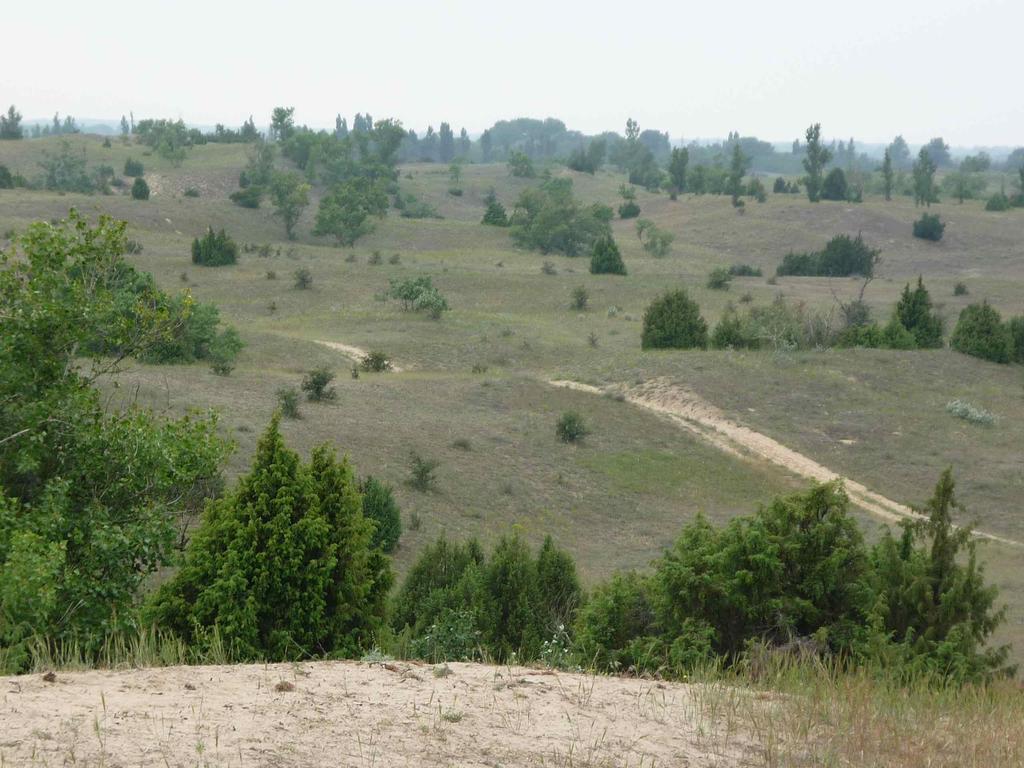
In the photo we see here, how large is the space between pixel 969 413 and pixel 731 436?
7.28 m

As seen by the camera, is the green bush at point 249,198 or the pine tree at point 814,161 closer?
the green bush at point 249,198

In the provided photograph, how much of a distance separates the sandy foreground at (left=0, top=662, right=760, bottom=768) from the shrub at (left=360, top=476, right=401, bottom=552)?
11.9 m

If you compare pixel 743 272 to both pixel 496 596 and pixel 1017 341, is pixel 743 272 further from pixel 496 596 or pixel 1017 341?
pixel 496 596

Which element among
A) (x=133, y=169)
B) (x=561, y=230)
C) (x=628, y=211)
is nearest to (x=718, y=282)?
(x=561, y=230)

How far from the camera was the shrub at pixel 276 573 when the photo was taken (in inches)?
374

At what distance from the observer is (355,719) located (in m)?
5.62

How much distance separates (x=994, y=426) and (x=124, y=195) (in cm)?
5186

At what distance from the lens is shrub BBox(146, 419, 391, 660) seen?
31.2 feet

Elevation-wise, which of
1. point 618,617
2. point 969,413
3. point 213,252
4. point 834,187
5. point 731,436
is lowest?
point 731,436

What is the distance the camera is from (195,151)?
3317 inches

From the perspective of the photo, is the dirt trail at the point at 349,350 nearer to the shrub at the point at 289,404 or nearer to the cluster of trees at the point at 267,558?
the shrub at the point at 289,404

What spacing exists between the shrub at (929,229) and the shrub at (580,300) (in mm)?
→ 34454

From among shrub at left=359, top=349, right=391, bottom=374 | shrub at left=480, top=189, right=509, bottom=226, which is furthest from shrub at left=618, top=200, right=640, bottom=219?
shrub at left=359, top=349, right=391, bottom=374

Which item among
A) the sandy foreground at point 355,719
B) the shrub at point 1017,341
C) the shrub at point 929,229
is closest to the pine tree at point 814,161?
the shrub at point 929,229
